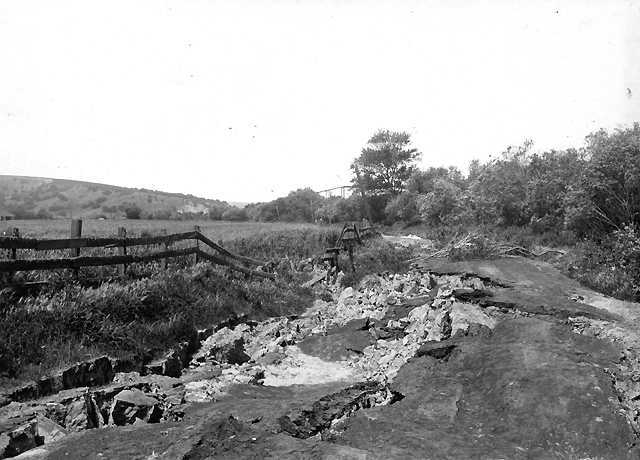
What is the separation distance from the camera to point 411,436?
3.45 metres

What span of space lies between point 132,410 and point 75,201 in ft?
171

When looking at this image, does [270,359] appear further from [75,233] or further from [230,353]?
[75,233]

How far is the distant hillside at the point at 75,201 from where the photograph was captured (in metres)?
37.3

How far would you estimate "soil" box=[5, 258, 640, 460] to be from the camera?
126 inches

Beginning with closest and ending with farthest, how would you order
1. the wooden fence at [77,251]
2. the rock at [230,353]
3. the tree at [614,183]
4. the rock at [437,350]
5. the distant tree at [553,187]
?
the rock at [437,350] → the wooden fence at [77,251] → the rock at [230,353] → the tree at [614,183] → the distant tree at [553,187]

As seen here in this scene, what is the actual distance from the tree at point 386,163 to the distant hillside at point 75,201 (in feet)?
71.6

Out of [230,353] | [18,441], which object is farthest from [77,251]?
[18,441]

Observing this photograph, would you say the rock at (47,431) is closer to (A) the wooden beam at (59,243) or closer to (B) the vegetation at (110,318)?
(B) the vegetation at (110,318)

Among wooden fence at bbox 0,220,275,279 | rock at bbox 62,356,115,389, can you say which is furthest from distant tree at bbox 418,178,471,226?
rock at bbox 62,356,115,389

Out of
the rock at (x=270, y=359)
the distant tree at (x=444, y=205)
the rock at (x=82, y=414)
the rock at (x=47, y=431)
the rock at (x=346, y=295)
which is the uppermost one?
the distant tree at (x=444, y=205)

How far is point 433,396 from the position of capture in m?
4.35

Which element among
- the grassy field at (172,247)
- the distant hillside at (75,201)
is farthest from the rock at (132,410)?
the distant hillside at (75,201)

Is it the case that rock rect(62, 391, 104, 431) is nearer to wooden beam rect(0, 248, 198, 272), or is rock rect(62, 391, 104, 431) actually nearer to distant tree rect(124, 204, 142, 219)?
wooden beam rect(0, 248, 198, 272)

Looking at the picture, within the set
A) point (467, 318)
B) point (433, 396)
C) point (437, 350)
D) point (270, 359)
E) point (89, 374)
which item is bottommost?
point (270, 359)
